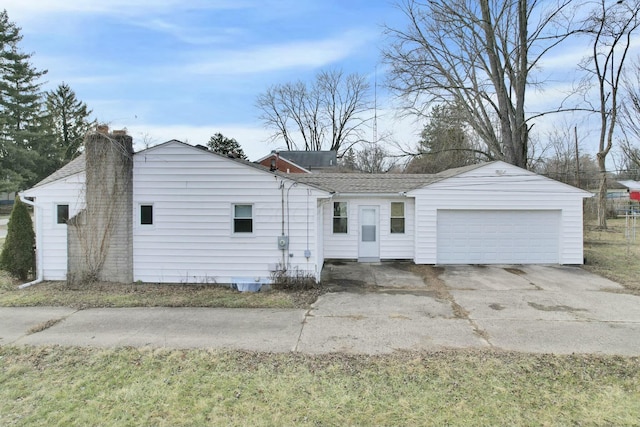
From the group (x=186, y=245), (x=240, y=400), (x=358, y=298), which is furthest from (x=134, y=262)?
(x=240, y=400)

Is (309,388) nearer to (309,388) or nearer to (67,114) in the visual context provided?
(309,388)

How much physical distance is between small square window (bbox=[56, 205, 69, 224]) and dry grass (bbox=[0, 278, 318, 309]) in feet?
5.47

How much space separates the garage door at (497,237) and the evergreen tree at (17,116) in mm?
38867

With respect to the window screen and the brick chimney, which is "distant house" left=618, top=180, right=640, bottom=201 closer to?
the window screen

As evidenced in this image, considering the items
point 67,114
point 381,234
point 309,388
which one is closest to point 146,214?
point 309,388

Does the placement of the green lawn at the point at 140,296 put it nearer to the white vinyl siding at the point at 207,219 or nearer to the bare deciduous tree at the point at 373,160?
the white vinyl siding at the point at 207,219

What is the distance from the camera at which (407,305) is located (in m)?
7.95

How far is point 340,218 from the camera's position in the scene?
44.0 ft

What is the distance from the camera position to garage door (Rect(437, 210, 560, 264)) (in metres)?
12.8

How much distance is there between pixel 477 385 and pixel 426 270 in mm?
7623

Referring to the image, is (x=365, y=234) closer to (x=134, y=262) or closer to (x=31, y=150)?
(x=134, y=262)

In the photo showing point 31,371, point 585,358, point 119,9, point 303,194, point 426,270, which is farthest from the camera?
point 426,270

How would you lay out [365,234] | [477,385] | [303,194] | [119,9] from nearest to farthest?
1. [477,385]
2. [303,194]
3. [119,9]
4. [365,234]

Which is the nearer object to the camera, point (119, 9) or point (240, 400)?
point (240, 400)
